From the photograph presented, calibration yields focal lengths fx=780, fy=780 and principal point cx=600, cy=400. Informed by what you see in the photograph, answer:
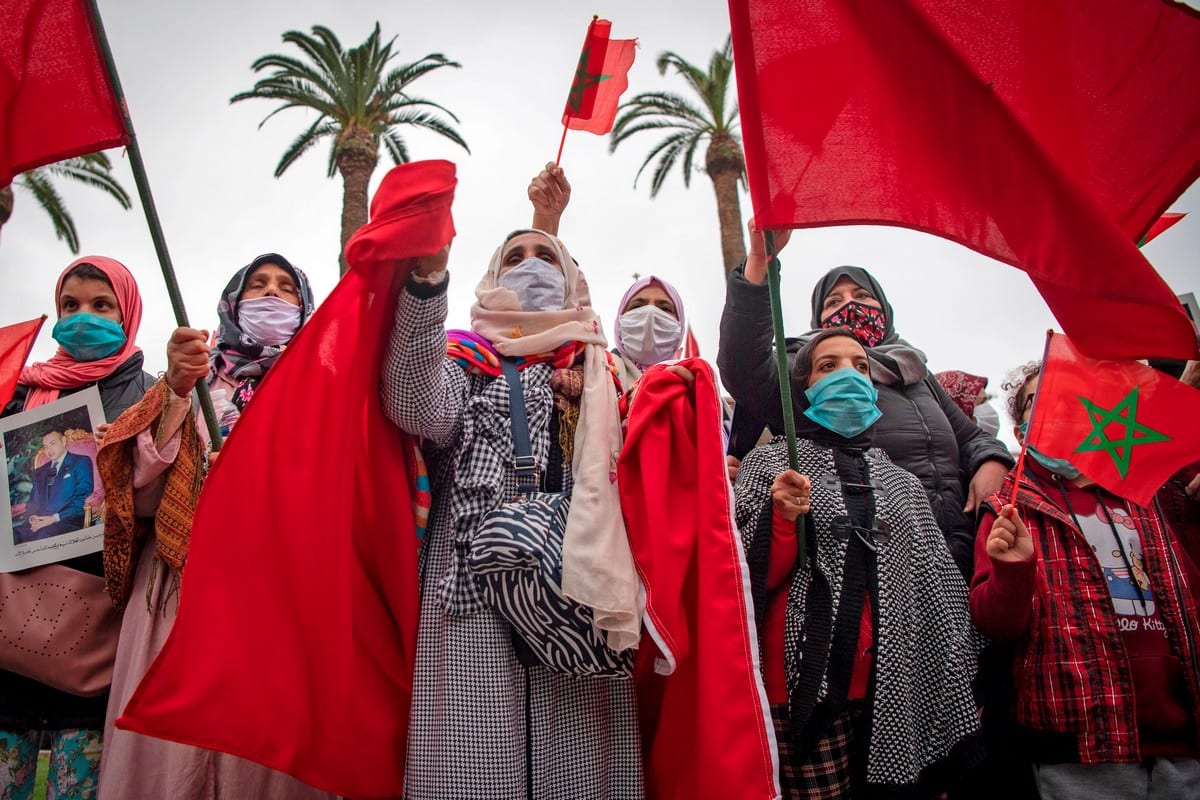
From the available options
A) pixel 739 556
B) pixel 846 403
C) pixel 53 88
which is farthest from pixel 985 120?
pixel 53 88

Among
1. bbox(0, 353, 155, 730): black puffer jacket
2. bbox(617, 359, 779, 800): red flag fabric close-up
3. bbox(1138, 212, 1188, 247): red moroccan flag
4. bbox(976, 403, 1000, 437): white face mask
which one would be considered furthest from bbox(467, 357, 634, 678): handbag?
bbox(976, 403, 1000, 437): white face mask

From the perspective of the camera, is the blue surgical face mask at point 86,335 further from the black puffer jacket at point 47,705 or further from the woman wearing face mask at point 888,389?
the woman wearing face mask at point 888,389

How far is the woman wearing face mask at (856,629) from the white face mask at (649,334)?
28.0 inches

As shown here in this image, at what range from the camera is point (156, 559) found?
102 inches

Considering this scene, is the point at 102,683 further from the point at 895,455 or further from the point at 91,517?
the point at 895,455

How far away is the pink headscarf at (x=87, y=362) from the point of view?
9.56 ft

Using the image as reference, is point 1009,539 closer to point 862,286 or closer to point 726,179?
point 862,286

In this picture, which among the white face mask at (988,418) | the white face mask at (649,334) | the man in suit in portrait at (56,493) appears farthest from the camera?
the white face mask at (988,418)

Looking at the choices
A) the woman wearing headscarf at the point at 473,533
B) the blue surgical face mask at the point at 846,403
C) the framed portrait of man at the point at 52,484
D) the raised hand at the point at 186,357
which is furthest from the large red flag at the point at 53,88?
the blue surgical face mask at the point at 846,403

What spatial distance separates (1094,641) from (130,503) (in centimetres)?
333

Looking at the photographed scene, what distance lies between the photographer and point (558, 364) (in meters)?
2.62

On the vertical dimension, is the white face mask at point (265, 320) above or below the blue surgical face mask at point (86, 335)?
above

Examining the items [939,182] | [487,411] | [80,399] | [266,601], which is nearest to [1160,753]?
[939,182]

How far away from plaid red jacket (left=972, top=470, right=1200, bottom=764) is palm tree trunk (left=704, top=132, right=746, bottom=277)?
11048mm
